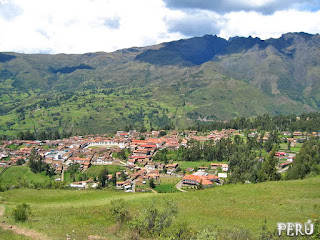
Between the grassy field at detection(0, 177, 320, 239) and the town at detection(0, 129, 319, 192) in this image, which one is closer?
the grassy field at detection(0, 177, 320, 239)

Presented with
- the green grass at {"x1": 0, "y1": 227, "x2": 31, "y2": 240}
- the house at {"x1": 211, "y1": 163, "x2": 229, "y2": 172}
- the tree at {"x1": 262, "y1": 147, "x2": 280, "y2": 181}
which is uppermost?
the green grass at {"x1": 0, "y1": 227, "x2": 31, "y2": 240}

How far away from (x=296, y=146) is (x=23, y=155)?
112607 mm

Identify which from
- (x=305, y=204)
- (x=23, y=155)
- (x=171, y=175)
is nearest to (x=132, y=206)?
(x=305, y=204)

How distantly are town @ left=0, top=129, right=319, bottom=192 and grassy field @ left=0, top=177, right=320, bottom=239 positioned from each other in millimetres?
24467

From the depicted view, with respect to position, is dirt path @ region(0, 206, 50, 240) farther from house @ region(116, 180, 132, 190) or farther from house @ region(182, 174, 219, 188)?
house @ region(182, 174, 219, 188)

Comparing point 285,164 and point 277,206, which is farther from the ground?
point 277,206

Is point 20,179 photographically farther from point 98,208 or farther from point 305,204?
point 305,204

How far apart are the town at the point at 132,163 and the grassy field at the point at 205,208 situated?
24.5 meters

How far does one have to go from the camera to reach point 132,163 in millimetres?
99500

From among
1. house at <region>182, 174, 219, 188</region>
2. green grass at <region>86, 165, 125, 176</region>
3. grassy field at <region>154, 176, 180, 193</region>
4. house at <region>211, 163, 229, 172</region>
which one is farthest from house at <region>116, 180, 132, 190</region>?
house at <region>211, 163, 229, 172</region>

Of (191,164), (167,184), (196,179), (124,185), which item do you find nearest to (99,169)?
(124,185)

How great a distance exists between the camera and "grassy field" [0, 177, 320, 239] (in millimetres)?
27312

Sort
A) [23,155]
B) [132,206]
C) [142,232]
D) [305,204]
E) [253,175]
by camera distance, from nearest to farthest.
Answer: [142,232] < [305,204] < [132,206] < [253,175] < [23,155]

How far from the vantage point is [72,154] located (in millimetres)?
111562
